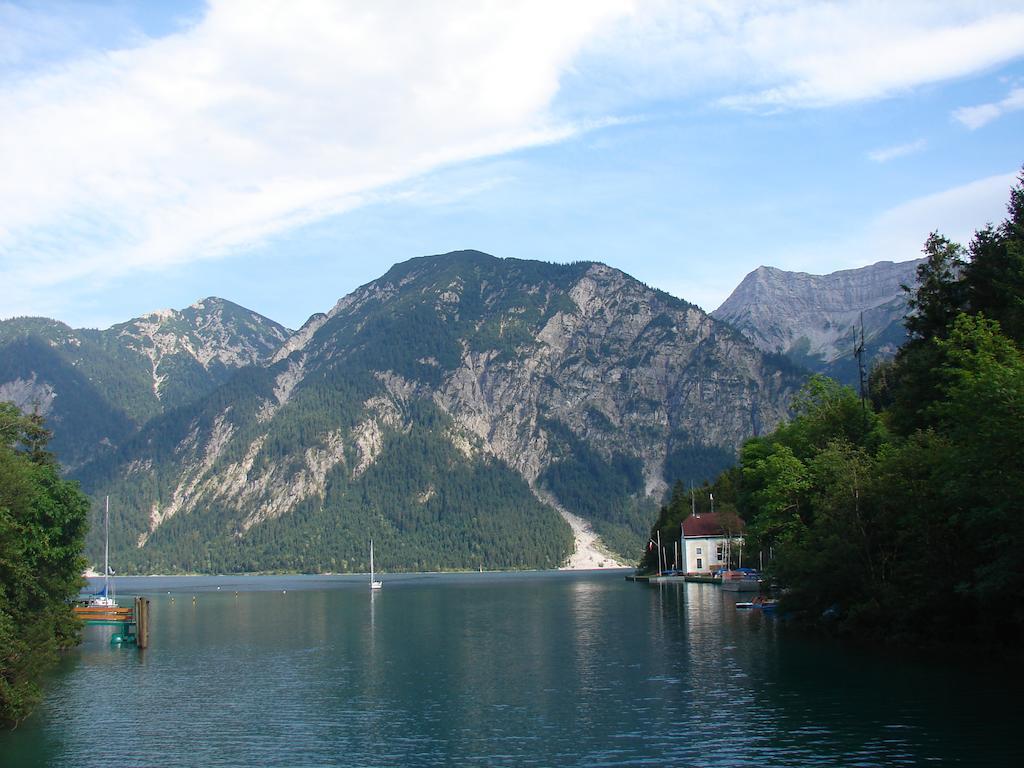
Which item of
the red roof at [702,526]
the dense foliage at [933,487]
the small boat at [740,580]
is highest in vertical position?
the dense foliage at [933,487]

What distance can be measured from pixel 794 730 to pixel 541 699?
1399cm

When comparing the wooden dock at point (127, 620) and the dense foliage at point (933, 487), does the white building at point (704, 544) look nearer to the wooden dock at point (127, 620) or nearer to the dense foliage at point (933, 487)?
the dense foliage at point (933, 487)

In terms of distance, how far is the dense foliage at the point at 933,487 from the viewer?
158 ft

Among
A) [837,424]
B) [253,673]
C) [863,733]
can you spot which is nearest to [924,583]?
[863,733]

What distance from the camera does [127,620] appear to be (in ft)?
298

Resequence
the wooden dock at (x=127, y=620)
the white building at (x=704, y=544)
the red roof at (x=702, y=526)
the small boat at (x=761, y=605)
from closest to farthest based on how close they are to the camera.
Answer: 1. the wooden dock at (x=127, y=620)
2. the small boat at (x=761, y=605)
3. the white building at (x=704, y=544)
4. the red roof at (x=702, y=526)

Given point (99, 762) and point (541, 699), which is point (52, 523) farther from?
point (541, 699)

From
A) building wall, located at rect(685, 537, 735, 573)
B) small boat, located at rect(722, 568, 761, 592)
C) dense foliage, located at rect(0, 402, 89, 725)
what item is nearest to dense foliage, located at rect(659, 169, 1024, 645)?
dense foliage, located at rect(0, 402, 89, 725)

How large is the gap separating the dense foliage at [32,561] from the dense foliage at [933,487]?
42751 millimetres

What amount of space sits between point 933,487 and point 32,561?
2020 inches

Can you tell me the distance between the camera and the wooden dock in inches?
3179

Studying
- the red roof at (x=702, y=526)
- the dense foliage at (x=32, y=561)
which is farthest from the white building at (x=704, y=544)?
the dense foliage at (x=32, y=561)

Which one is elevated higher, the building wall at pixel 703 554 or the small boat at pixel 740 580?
the building wall at pixel 703 554

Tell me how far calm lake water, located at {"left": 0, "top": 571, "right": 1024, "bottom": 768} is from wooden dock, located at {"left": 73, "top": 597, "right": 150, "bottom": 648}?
1868 mm
